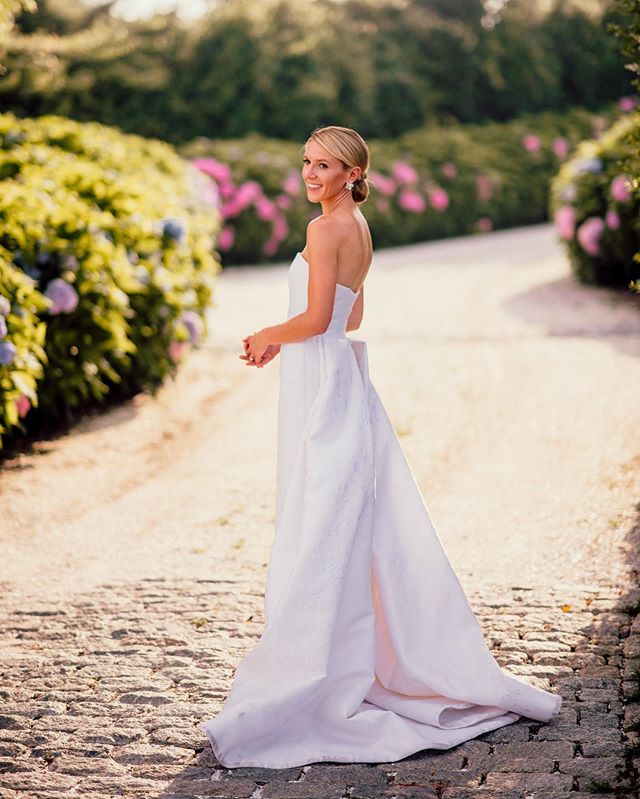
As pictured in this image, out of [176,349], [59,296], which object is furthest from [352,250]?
[176,349]

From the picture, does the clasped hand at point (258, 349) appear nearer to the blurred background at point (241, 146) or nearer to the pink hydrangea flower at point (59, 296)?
the blurred background at point (241, 146)

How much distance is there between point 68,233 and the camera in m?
6.71

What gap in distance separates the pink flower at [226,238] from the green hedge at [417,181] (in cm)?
1

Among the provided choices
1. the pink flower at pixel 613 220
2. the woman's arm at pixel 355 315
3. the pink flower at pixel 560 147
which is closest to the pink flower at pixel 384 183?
the pink flower at pixel 560 147

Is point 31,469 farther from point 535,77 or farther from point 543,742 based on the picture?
point 535,77

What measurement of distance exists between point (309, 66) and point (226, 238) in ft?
20.0

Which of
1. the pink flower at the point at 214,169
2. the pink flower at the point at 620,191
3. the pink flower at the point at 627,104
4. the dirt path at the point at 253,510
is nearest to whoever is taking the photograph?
the dirt path at the point at 253,510

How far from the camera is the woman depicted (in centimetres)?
311

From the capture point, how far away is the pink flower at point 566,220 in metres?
11.0

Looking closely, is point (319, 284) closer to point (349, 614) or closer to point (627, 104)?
point (349, 614)

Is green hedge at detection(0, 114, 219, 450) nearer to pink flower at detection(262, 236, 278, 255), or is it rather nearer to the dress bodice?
the dress bodice

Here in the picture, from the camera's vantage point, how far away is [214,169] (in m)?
13.9

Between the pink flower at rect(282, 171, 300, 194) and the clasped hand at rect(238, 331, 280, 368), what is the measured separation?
11304 mm

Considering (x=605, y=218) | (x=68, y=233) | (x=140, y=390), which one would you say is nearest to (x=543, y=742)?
(x=68, y=233)
